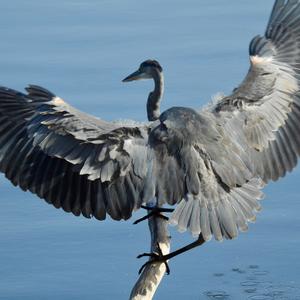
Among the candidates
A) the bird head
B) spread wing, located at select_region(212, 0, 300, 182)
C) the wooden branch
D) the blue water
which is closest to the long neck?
the bird head

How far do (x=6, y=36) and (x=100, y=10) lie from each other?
3.55ft

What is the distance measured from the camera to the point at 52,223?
8008 mm

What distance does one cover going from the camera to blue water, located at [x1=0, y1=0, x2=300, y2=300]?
745 cm

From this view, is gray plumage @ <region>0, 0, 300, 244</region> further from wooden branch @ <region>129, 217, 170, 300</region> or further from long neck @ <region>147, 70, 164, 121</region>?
long neck @ <region>147, 70, 164, 121</region>

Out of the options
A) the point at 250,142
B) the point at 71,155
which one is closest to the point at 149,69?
the point at 250,142

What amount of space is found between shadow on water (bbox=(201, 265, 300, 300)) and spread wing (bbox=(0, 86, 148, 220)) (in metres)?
1.25

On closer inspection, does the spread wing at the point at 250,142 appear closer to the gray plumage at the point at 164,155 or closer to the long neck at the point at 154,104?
the gray plumage at the point at 164,155

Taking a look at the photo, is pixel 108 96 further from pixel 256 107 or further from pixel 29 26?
pixel 256 107

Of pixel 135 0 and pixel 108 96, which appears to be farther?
pixel 135 0

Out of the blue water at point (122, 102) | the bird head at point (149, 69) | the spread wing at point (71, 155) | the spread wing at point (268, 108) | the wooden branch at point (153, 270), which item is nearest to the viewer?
the wooden branch at point (153, 270)

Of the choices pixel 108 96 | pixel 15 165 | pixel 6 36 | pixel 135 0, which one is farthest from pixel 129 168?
pixel 135 0

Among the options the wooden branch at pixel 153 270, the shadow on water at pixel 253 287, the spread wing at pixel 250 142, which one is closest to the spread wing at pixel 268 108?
the spread wing at pixel 250 142

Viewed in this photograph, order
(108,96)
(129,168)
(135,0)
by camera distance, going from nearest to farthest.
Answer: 1. (129,168)
2. (108,96)
3. (135,0)

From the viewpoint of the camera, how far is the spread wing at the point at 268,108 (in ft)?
21.8
